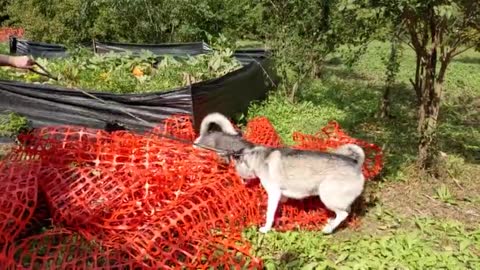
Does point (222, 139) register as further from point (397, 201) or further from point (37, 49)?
point (37, 49)

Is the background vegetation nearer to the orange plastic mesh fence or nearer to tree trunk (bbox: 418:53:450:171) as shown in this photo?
tree trunk (bbox: 418:53:450:171)

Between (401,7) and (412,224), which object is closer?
(401,7)

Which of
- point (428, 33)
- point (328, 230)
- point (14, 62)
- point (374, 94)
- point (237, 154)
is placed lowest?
point (328, 230)

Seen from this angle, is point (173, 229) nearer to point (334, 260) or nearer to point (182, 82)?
point (334, 260)

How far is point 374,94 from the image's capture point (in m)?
9.95

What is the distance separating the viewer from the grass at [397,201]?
3756 millimetres

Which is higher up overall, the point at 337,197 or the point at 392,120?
the point at 392,120

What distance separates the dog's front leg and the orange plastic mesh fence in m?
0.14

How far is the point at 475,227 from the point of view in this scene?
14.2 ft

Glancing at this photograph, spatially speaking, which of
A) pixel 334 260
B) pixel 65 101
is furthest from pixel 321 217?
pixel 65 101

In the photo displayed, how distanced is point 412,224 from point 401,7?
198 centimetres

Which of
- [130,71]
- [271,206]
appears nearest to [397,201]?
[271,206]

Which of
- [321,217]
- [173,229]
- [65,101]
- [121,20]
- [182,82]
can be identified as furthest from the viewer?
[121,20]

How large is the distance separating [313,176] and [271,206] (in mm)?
449
